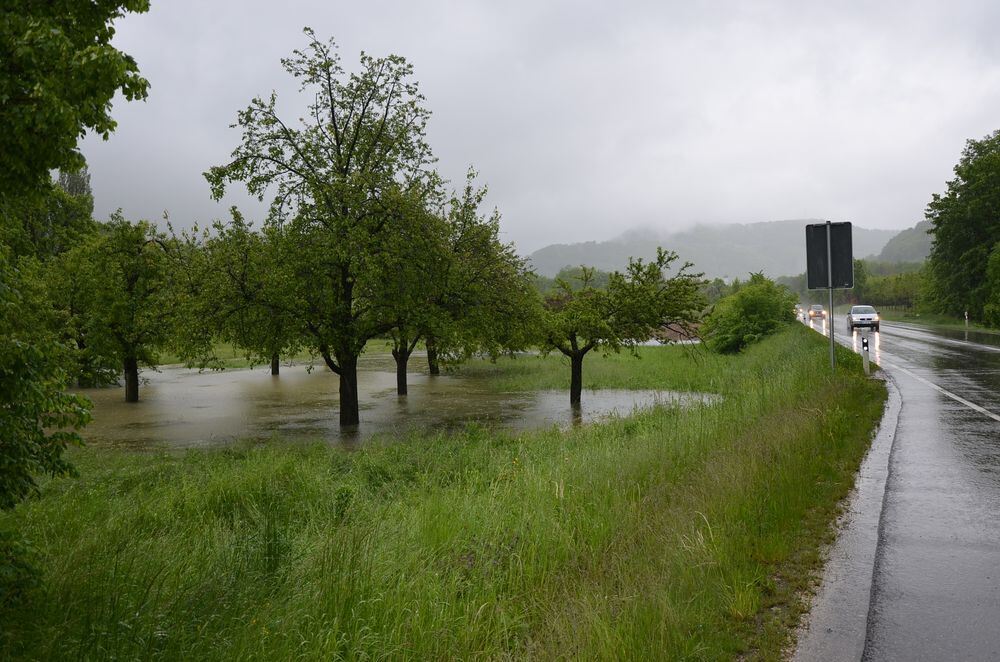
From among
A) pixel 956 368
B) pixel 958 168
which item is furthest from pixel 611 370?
pixel 958 168

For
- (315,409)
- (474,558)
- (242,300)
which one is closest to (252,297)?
(242,300)

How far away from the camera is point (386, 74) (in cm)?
1922

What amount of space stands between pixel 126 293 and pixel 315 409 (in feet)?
34.5

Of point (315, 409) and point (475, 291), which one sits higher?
point (475, 291)

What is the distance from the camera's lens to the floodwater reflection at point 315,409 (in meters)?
18.5

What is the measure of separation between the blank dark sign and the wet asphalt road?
3.25 meters

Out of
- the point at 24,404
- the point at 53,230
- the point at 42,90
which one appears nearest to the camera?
the point at 42,90

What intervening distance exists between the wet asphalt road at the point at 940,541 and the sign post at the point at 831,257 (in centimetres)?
319

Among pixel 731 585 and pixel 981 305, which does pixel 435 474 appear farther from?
pixel 981 305

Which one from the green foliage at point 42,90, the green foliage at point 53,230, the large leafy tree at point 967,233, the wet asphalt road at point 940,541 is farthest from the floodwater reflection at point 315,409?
the large leafy tree at point 967,233

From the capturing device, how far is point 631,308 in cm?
2086

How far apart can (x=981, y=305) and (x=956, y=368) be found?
103 feet

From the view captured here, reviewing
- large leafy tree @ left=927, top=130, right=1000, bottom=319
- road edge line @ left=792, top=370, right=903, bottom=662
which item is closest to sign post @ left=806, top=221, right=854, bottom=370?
road edge line @ left=792, top=370, right=903, bottom=662

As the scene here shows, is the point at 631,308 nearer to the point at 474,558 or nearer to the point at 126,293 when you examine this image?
the point at 474,558
